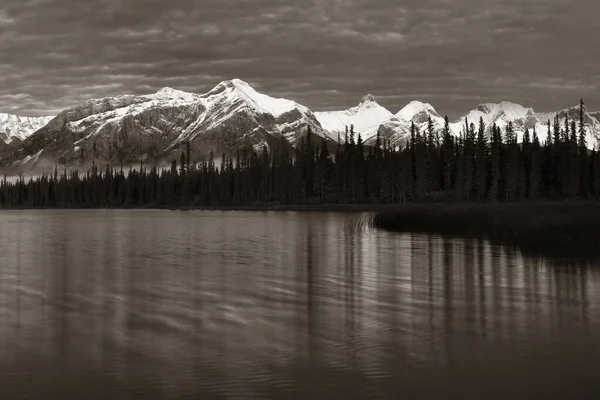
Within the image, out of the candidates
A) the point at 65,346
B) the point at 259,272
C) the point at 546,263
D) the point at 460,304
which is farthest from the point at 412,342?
the point at 546,263

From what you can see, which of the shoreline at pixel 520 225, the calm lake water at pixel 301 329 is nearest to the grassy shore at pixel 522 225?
the shoreline at pixel 520 225

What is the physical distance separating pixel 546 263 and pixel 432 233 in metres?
31.6

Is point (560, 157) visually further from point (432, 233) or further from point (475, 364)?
point (475, 364)

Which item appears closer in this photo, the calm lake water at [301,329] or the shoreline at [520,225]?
the calm lake water at [301,329]

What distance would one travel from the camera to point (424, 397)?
16.0 meters

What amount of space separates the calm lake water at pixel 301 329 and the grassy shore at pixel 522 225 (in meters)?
9.19

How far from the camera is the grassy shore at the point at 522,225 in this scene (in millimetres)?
52375

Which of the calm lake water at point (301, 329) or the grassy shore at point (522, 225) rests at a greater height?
the grassy shore at point (522, 225)

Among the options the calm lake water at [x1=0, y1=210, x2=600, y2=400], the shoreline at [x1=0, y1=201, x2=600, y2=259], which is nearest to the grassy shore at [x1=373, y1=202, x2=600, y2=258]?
the shoreline at [x1=0, y1=201, x2=600, y2=259]

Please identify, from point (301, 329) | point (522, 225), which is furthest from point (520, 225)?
point (301, 329)

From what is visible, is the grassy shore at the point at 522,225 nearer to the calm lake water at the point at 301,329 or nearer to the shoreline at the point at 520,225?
the shoreline at the point at 520,225

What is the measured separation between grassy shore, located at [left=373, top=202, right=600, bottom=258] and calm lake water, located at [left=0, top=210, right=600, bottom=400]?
362 inches

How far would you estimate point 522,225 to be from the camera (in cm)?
6347

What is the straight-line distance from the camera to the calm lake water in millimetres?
16953
